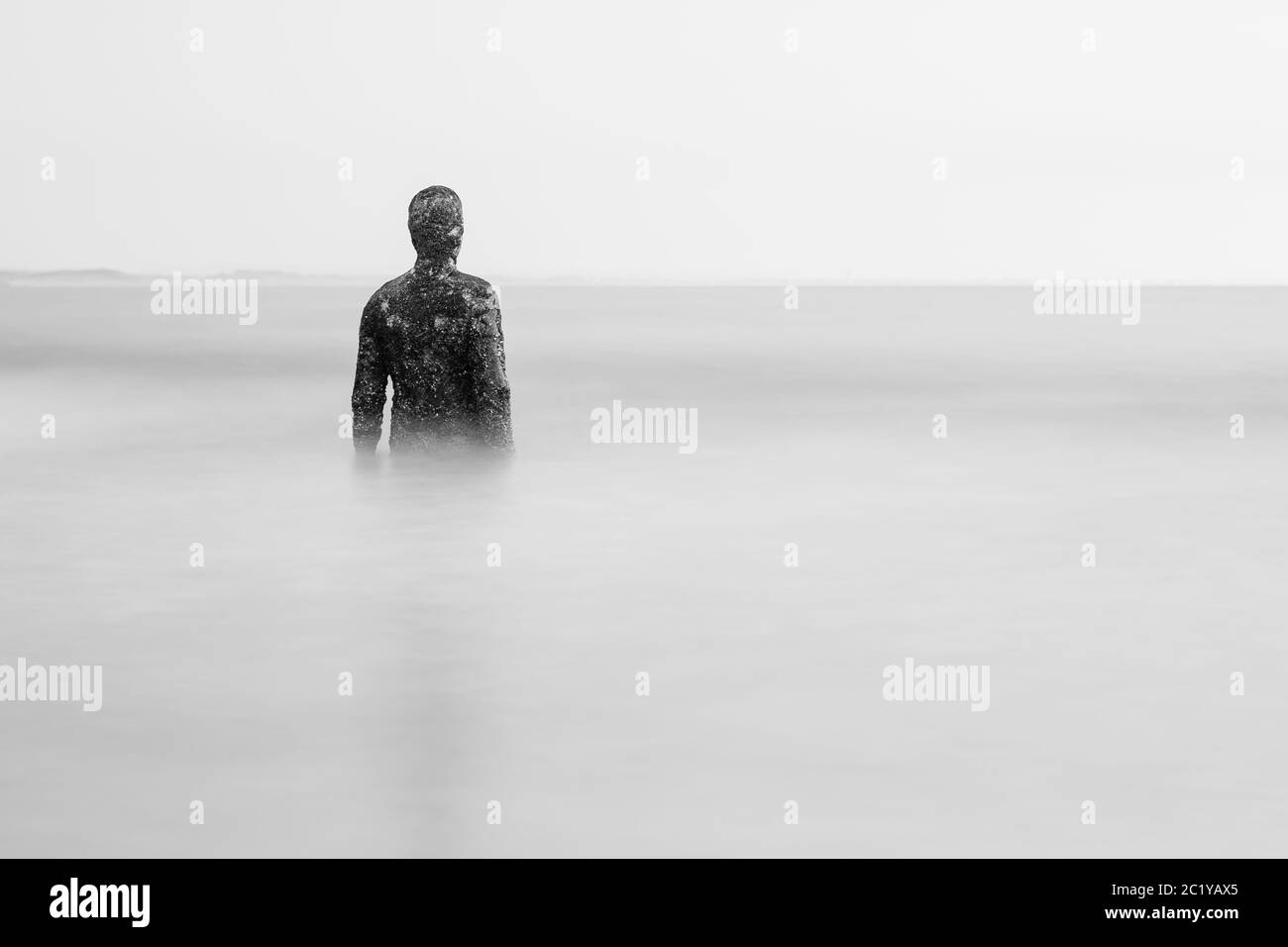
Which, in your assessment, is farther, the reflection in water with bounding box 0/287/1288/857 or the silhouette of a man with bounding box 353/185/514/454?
the silhouette of a man with bounding box 353/185/514/454

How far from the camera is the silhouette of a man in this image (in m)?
9.37

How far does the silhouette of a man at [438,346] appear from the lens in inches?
369

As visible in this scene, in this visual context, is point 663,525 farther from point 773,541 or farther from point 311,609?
point 311,609

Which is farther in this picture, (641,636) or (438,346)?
(438,346)

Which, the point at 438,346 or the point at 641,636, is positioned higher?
the point at 438,346

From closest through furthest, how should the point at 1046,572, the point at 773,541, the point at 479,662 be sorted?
the point at 479,662 → the point at 1046,572 → the point at 773,541

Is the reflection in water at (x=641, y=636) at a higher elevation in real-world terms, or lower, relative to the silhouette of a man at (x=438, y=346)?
lower

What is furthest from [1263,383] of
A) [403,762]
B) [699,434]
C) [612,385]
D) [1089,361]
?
[403,762]

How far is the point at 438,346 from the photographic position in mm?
9367

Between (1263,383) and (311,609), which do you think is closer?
(311,609)

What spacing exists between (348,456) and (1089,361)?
1234 centimetres

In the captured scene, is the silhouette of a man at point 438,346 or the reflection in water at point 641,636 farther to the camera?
the silhouette of a man at point 438,346

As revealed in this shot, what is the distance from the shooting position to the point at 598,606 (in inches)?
263

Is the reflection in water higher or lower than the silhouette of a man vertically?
Answer: lower
